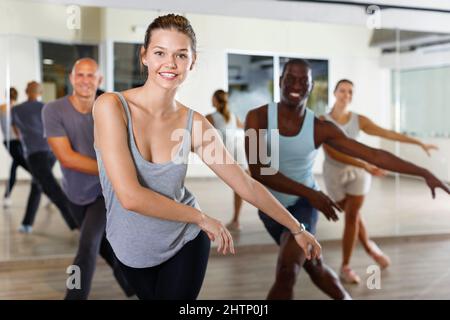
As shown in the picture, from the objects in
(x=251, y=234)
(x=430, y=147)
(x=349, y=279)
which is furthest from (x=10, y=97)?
(x=430, y=147)

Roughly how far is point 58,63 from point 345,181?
2.05 m

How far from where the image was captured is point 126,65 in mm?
4492

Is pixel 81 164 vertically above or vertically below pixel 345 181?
above

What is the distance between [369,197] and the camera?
5.22m

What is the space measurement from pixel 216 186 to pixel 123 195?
238 centimetres

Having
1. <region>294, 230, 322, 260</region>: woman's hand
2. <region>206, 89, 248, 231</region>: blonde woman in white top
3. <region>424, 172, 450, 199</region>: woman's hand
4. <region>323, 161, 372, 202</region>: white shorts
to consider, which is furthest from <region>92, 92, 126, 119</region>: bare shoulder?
<region>323, 161, 372, 202</region>: white shorts

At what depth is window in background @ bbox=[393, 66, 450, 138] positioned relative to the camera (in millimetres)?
4930

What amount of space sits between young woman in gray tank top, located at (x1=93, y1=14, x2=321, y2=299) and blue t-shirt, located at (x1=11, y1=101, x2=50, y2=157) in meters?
2.65

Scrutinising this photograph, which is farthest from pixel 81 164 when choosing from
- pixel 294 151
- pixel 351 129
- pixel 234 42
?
pixel 351 129

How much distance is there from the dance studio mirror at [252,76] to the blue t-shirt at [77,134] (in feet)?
1.51

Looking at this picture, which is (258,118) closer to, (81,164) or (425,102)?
(81,164)
